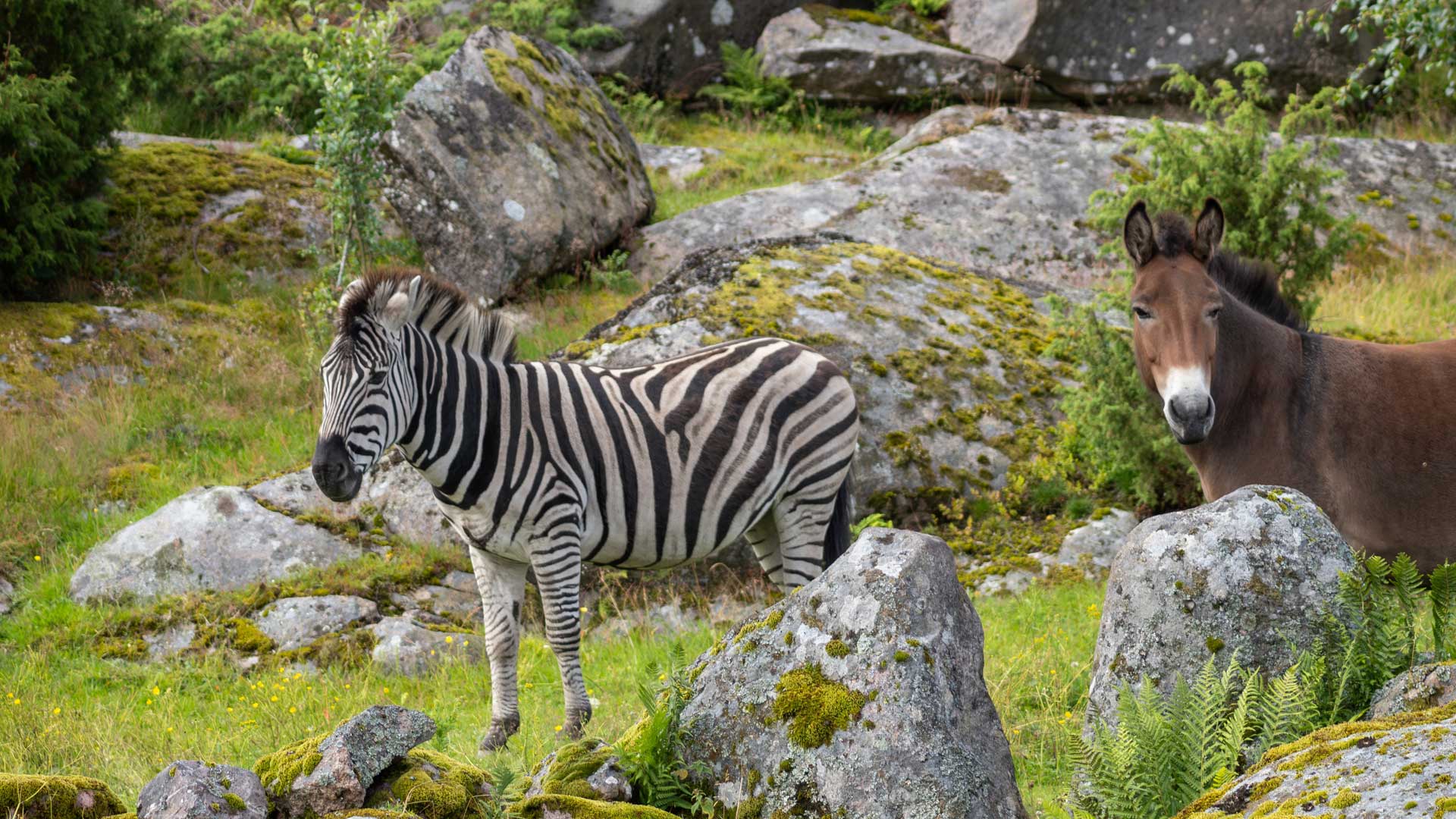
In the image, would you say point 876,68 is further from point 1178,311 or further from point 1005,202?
point 1178,311

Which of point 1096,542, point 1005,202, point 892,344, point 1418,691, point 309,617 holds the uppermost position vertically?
point 1418,691

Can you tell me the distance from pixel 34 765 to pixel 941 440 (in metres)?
6.91

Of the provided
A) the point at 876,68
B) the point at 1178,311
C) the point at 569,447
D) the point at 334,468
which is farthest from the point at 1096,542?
the point at 876,68

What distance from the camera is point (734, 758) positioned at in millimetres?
3930

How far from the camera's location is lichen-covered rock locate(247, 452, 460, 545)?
9.45 m

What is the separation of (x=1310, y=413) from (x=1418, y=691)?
3.16 metres

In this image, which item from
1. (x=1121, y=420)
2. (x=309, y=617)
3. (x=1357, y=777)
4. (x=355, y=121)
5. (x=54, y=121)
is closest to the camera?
(x=1357, y=777)

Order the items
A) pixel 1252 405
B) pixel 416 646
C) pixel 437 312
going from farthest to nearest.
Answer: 1. pixel 416 646
2. pixel 437 312
3. pixel 1252 405

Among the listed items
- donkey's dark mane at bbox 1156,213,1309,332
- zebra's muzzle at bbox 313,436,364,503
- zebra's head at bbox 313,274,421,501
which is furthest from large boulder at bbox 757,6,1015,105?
zebra's muzzle at bbox 313,436,364,503

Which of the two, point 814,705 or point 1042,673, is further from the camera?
point 1042,673

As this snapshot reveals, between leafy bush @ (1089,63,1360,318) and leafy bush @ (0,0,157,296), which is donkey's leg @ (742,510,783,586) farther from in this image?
leafy bush @ (0,0,157,296)

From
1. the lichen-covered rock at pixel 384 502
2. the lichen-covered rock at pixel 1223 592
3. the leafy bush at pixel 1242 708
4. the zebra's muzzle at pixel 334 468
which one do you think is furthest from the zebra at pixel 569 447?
the leafy bush at pixel 1242 708

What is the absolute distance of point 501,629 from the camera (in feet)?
22.0

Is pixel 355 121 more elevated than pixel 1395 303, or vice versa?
pixel 355 121
